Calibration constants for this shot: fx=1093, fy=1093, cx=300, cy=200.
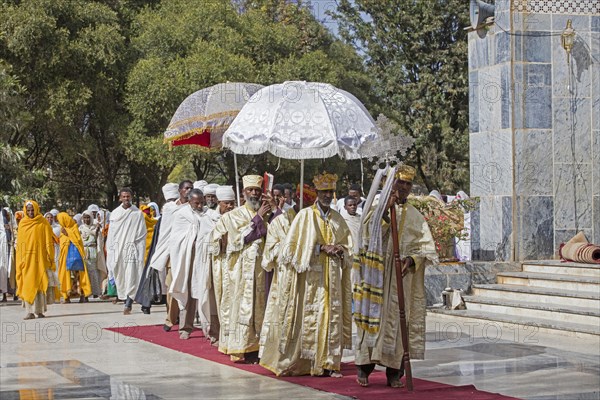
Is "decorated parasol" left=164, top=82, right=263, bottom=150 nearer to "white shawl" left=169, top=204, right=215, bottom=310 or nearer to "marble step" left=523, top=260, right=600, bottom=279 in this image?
"white shawl" left=169, top=204, right=215, bottom=310

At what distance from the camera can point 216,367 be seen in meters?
10.9

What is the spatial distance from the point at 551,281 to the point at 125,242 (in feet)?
23.6

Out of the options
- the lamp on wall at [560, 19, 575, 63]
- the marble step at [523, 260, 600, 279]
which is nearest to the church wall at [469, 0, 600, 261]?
the lamp on wall at [560, 19, 575, 63]

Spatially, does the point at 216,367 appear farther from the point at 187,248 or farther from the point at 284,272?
the point at 187,248

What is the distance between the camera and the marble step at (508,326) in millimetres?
12734

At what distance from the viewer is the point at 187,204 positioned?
46.1 feet

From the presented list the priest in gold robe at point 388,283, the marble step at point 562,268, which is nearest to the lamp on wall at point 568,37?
the marble step at point 562,268

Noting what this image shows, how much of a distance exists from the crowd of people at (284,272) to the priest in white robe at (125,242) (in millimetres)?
1737

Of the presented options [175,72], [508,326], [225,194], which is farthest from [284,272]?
[175,72]

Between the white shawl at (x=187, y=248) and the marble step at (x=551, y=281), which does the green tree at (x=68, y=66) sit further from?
the marble step at (x=551, y=281)

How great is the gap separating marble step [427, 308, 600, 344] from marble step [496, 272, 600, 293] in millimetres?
761

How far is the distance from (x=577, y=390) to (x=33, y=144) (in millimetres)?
30622

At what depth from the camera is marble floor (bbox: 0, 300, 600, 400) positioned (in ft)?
30.3

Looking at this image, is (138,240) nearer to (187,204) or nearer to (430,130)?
(187,204)
